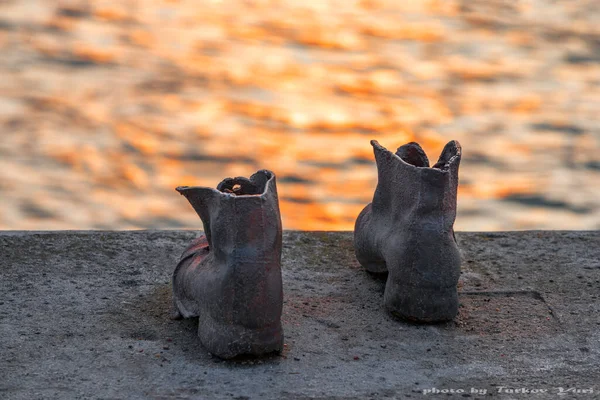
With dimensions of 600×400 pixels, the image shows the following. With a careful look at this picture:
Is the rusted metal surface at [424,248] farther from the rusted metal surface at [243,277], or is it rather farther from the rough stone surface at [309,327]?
the rusted metal surface at [243,277]

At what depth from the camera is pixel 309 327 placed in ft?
13.8

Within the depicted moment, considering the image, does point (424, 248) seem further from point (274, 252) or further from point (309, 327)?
point (274, 252)

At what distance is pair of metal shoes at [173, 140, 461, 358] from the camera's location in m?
3.83

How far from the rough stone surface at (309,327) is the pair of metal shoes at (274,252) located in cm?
9

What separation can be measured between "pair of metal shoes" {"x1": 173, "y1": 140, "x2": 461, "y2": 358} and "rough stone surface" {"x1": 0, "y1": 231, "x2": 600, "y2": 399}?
0.09m

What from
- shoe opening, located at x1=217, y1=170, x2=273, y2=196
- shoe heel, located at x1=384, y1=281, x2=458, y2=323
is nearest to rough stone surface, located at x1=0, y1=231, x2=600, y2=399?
shoe heel, located at x1=384, y1=281, x2=458, y2=323

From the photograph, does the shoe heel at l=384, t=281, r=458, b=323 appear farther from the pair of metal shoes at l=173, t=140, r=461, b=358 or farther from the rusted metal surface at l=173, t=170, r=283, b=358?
the rusted metal surface at l=173, t=170, r=283, b=358

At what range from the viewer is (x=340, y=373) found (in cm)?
380

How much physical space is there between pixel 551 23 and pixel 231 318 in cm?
742

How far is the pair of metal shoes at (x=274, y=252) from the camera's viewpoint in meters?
3.83

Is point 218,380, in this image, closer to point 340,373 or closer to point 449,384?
point 340,373

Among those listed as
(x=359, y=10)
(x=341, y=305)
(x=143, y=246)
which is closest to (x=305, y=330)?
(x=341, y=305)

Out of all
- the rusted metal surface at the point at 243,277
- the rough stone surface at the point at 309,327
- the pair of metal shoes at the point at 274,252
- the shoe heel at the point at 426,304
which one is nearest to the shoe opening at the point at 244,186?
the pair of metal shoes at the point at 274,252

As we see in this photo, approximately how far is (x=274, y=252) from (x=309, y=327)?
454 millimetres
